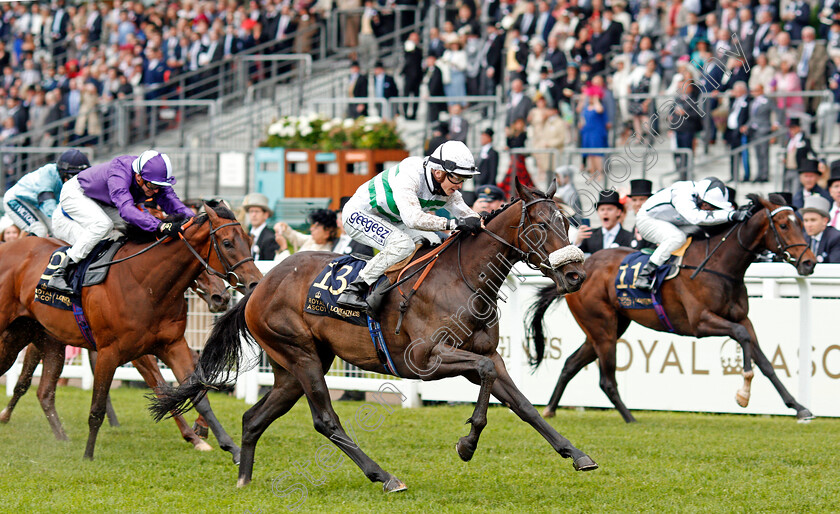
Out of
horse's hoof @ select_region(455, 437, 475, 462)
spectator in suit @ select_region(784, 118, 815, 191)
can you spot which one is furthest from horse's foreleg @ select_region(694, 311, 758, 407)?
spectator in suit @ select_region(784, 118, 815, 191)

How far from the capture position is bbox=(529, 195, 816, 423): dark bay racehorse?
8.09 m

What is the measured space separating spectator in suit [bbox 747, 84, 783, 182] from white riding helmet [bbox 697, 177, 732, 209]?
418cm

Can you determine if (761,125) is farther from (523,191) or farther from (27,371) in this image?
(27,371)

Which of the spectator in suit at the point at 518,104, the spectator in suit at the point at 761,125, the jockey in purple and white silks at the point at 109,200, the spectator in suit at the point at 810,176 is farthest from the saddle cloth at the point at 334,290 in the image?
the spectator in suit at the point at 518,104

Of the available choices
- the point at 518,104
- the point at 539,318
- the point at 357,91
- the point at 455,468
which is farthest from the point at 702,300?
the point at 357,91

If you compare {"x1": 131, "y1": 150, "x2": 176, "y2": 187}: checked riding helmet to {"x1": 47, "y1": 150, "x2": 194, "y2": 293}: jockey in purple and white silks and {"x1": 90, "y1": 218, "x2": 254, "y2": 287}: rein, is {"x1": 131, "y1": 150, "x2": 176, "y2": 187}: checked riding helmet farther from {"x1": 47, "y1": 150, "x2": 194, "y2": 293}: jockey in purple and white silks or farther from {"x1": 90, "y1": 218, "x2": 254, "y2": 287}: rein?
{"x1": 90, "y1": 218, "x2": 254, "y2": 287}: rein

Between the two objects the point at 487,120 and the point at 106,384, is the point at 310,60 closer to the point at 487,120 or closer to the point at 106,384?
the point at 487,120

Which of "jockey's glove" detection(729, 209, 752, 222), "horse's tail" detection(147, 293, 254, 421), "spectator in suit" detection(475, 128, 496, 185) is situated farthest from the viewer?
"spectator in suit" detection(475, 128, 496, 185)

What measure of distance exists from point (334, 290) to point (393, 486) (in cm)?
118

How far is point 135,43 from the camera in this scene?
21156mm

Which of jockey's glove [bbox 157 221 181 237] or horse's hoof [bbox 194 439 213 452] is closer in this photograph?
jockey's glove [bbox 157 221 181 237]

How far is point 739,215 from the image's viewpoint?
331 inches

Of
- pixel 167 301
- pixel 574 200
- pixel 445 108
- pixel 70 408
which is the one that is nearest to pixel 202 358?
pixel 167 301

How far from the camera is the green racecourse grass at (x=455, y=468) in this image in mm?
5668
